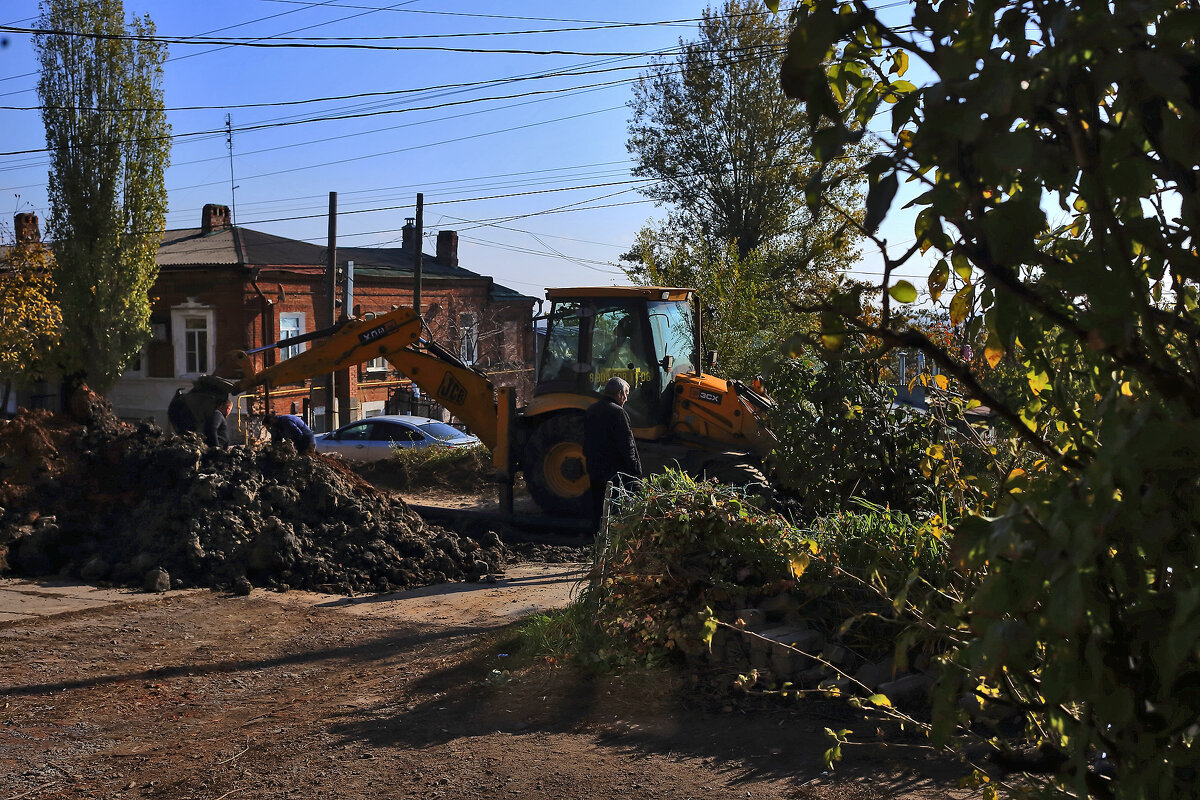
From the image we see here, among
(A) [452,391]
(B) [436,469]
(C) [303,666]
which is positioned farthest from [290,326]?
(C) [303,666]

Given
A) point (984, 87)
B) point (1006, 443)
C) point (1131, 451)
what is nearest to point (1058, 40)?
point (984, 87)

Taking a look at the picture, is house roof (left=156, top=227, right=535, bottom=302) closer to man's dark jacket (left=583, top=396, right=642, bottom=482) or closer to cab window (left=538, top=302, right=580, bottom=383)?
cab window (left=538, top=302, right=580, bottom=383)

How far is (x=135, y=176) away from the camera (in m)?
28.8

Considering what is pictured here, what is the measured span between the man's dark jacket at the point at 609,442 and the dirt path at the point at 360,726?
222 centimetres

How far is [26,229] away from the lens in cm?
2847

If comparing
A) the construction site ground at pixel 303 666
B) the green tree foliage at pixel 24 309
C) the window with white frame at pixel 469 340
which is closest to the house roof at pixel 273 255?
the window with white frame at pixel 469 340

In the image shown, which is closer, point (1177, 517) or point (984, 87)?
point (984, 87)

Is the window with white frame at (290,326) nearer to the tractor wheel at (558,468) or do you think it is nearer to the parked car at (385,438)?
the parked car at (385,438)

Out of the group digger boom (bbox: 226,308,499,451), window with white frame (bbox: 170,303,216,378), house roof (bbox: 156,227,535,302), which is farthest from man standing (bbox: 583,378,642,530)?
window with white frame (bbox: 170,303,216,378)

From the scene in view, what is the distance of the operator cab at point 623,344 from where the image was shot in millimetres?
13891

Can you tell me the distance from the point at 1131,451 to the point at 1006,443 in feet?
9.40

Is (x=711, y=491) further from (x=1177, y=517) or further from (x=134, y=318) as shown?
(x=134, y=318)

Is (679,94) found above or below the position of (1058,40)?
above

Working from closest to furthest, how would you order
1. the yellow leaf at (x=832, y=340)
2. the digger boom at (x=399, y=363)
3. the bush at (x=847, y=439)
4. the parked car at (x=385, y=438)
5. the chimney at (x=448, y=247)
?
the yellow leaf at (x=832, y=340)
the bush at (x=847, y=439)
the digger boom at (x=399, y=363)
the parked car at (x=385, y=438)
the chimney at (x=448, y=247)
